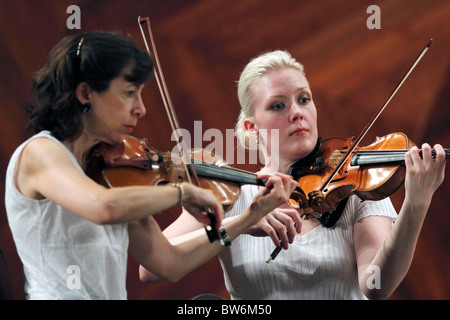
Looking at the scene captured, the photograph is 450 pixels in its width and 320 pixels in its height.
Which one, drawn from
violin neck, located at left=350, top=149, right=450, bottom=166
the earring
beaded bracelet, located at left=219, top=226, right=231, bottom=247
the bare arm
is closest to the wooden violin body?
violin neck, located at left=350, top=149, right=450, bottom=166

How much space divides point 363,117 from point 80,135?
1.44 meters

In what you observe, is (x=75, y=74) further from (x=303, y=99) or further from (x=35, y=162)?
(x=303, y=99)

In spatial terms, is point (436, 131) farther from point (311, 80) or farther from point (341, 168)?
point (341, 168)

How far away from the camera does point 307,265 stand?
5.65 ft

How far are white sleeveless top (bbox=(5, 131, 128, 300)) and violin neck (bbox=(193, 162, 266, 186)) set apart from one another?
31 cm

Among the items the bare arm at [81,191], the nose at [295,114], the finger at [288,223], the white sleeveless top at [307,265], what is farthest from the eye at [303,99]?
the bare arm at [81,191]

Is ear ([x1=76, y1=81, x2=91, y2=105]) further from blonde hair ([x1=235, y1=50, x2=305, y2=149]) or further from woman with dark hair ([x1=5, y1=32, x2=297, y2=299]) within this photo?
blonde hair ([x1=235, y1=50, x2=305, y2=149])

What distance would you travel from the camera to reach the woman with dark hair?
1.22 metres

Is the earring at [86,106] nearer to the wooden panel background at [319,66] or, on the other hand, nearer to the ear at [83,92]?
the ear at [83,92]

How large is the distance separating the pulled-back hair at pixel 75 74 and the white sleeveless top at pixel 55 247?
0.05 m

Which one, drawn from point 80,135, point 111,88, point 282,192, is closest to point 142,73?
point 111,88

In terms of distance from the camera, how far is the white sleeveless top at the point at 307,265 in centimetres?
172

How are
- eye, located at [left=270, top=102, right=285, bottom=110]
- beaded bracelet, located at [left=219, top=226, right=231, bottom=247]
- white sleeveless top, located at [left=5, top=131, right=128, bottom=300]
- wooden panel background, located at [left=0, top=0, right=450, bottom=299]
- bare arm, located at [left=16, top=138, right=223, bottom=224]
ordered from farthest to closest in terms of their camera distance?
wooden panel background, located at [left=0, top=0, right=450, bottom=299]
eye, located at [left=270, top=102, right=285, bottom=110]
beaded bracelet, located at [left=219, top=226, right=231, bottom=247]
white sleeveless top, located at [left=5, top=131, right=128, bottom=300]
bare arm, located at [left=16, top=138, right=223, bottom=224]
